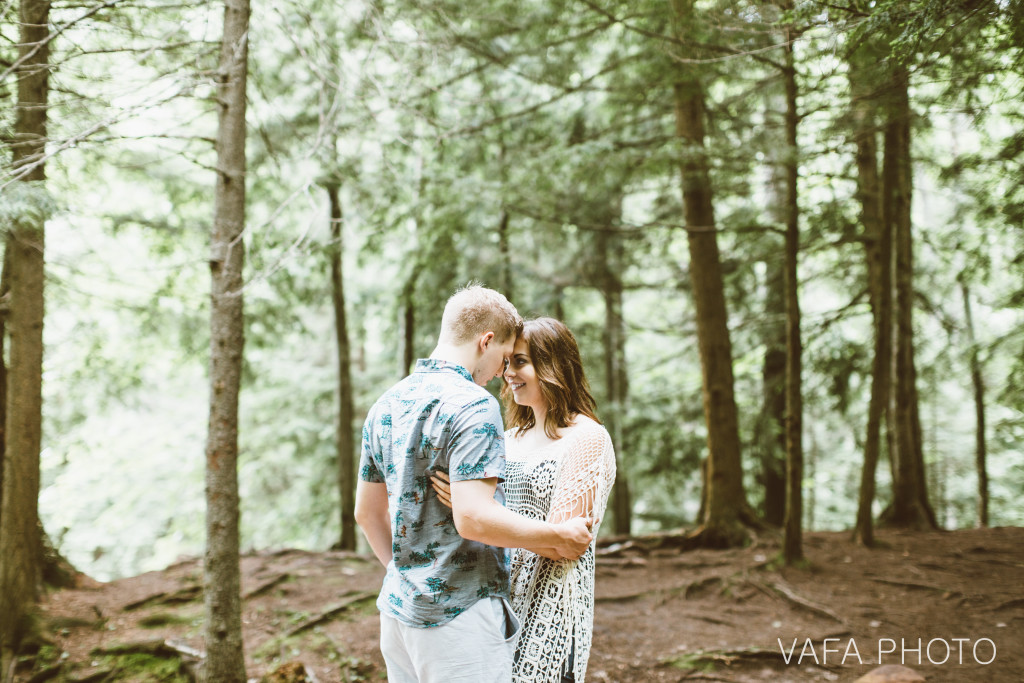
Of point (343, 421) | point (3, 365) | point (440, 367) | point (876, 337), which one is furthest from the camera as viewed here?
point (343, 421)

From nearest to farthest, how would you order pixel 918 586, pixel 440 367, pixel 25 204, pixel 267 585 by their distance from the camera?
pixel 440 367 → pixel 25 204 → pixel 918 586 → pixel 267 585

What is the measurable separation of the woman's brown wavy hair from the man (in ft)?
1.09

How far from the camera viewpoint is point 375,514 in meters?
2.31

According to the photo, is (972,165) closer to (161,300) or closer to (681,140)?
(681,140)

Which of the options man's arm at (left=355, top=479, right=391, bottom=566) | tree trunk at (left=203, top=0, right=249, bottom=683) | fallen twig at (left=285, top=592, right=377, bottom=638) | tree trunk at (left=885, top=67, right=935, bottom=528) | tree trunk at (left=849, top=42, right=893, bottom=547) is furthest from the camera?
tree trunk at (left=885, top=67, right=935, bottom=528)

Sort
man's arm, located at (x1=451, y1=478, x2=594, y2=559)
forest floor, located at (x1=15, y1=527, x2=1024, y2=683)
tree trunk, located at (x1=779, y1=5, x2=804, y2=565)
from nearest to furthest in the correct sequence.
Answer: man's arm, located at (x1=451, y1=478, x2=594, y2=559), forest floor, located at (x1=15, y1=527, x2=1024, y2=683), tree trunk, located at (x1=779, y1=5, x2=804, y2=565)

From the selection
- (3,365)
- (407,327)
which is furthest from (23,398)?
(407,327)

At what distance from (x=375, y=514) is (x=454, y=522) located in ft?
1.81

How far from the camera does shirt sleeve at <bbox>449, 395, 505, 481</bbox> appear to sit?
5.92 ft

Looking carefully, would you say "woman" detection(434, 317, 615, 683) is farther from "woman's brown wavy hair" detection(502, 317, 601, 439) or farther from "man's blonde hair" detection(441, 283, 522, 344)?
"man's blonde hair" detection(441, 283, 522, 344)

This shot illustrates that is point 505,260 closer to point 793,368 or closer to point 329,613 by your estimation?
point 793,368

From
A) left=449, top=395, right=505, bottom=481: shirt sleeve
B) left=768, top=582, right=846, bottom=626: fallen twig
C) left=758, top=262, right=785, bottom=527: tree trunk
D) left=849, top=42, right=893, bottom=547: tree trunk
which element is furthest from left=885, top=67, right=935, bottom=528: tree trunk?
left=449, top=395, right=505, bottom=481: shirt sleeve

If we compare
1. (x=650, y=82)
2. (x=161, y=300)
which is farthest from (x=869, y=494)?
(x=161, y=300)

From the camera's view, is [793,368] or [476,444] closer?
[476,444]
